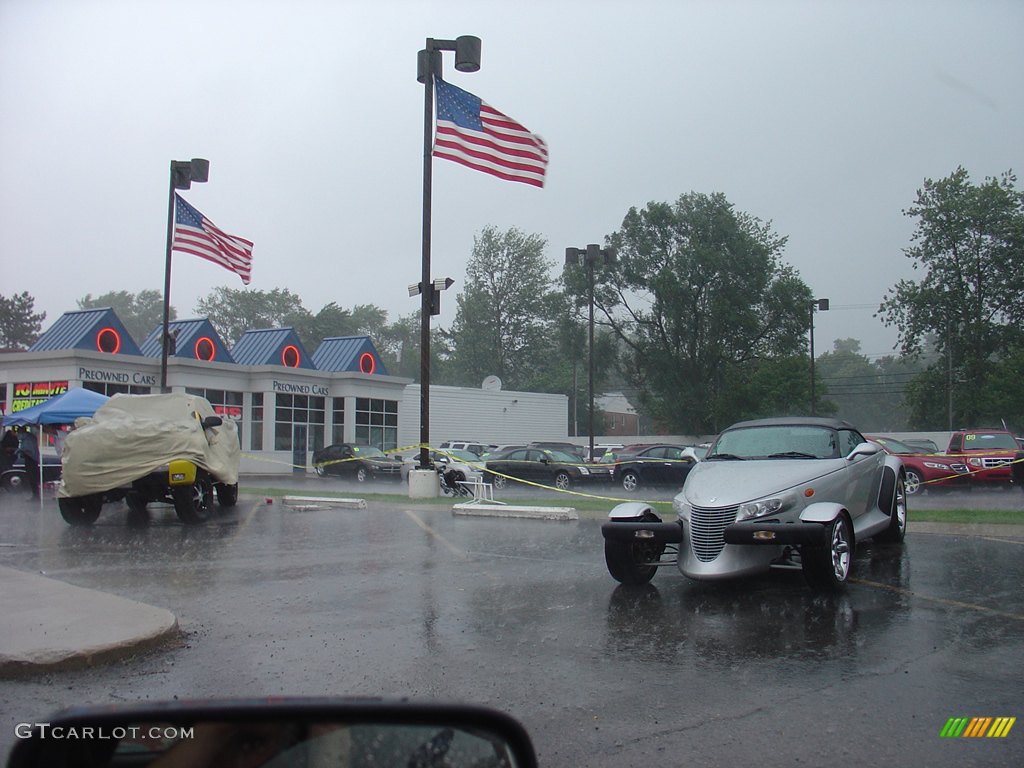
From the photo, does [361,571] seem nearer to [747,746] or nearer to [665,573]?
[665,573]

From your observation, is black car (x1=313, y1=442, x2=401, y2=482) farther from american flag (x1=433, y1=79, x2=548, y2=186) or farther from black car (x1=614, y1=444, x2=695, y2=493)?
american flag (x1=433, y1=79, x2=548, y2=186)

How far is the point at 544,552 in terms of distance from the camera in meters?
Result: 11.9

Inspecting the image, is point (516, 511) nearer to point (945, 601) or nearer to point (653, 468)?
point (945, 601)

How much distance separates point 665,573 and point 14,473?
19771 mm

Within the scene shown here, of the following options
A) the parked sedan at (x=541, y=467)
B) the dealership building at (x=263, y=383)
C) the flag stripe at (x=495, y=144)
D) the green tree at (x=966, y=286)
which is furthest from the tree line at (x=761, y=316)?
the flag stripe at (x=495, y=144)

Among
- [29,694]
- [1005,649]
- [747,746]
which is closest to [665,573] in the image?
[1005,649]

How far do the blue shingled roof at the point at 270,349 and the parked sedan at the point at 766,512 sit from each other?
34867 millimetres

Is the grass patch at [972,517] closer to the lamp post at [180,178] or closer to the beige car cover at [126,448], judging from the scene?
the beige car cover at [126,448]

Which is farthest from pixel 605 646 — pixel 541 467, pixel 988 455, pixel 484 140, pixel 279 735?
pixel 541 467

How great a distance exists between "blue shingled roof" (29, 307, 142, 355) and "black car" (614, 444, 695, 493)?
20.6m

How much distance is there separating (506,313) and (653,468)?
59.5m

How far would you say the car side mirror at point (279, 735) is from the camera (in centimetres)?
196

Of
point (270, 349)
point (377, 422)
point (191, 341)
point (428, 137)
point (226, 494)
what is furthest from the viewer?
point (377, 422)

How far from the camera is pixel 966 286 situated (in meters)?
56.3
